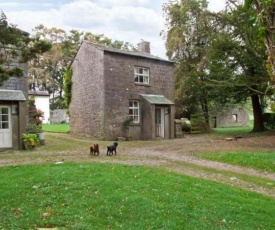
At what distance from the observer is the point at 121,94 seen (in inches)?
870

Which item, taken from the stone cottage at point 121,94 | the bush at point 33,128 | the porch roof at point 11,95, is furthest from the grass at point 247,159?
the porch roof at point 11,95

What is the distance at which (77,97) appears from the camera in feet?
84.5

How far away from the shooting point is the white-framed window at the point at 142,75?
77.0 ft

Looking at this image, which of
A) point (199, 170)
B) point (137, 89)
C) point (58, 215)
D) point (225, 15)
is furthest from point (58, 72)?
point (58, 215)

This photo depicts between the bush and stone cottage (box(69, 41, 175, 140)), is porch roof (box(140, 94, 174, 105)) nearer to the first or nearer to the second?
stone cottage (box(69, 41, 175, 140))

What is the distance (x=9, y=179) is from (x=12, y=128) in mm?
8417

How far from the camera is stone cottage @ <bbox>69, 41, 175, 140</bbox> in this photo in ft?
70.4

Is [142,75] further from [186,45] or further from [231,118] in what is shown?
[231,118]

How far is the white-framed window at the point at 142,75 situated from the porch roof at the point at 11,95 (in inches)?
380

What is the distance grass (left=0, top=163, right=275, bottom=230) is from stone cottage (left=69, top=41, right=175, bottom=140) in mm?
12907

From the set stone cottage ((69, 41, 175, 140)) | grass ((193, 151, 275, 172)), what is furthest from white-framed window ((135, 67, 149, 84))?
grass ((193, 151, 275, 172))

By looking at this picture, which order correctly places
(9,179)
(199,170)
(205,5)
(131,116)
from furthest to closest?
(205,5), (131,116), (199,170), (9,179)

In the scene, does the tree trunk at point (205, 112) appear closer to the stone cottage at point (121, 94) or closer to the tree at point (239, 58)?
the tree at point (239, 58)

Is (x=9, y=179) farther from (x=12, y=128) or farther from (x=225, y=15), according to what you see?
(x=225, y=15)
